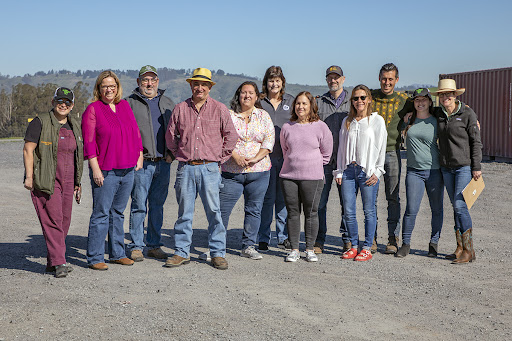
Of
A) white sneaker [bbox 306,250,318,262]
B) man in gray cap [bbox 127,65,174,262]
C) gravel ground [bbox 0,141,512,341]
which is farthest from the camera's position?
white sneaker [bbox 306,250,318,262]

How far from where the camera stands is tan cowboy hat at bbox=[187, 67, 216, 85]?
5.75m

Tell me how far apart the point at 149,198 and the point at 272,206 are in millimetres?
1446

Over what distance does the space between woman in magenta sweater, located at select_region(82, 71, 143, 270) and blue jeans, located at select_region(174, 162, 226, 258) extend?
50 centimetres

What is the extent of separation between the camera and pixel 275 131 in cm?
675

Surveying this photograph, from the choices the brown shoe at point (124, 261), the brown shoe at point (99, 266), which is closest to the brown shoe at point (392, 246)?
the brown shoe at point (124, 261)

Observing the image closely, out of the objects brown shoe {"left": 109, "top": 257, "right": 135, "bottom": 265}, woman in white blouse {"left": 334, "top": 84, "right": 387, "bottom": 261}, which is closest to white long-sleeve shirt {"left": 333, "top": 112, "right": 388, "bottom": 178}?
woman in white blouse {"left": 334, "top": 84, "right": 387, "bottom": 261}

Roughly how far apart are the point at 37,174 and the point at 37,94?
47.5 m

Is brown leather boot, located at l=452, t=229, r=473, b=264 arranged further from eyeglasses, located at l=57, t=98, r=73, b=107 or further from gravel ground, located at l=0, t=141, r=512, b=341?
eyeglasses, located at l=57, t=98, r=73, b=107

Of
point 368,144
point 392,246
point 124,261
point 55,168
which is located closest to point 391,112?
point 368,144

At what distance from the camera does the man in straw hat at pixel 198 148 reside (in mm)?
5738

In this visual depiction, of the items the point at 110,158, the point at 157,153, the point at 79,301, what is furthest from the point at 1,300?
the point at 157,153

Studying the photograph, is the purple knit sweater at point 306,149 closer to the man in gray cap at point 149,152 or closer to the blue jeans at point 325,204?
the blue jeans at point 325,204

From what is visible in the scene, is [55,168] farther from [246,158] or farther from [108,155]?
[246,158]

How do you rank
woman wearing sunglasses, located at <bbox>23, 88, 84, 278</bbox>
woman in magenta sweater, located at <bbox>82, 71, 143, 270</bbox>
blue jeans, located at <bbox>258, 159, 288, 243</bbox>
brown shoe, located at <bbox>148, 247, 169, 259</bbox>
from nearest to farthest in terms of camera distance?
woman wearing sunglasses, located at <bbox>23, 88, 84, 278</bbox>, woman in magenta sweater, located at <bbox>82, 71, 143, 270</bbox>, brown shoe, located at <bbox>148, 247, 169, 259</bbox>, blue jeans, located at <bbox>258, 159, 288, 243</bbox>
